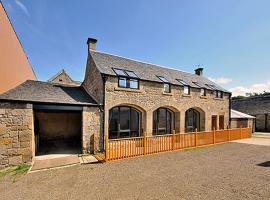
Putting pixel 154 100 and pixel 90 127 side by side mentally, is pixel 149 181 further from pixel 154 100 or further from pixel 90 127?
pixel 154 100

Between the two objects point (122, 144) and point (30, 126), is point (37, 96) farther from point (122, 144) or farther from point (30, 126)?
point (122, 144)

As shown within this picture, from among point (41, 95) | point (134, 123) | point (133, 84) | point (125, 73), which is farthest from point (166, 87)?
point (41, 95)

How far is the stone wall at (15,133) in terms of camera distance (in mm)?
7148

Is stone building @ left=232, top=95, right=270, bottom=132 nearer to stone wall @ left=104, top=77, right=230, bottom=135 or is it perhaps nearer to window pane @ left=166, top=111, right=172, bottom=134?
stone wall @ left=104, top=77, right=230, bottom=135

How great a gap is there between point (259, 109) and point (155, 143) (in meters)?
26.0

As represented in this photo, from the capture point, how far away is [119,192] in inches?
194

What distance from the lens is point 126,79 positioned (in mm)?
11336

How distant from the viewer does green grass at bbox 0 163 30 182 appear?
6.34m

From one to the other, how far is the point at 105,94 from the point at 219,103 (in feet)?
44.2

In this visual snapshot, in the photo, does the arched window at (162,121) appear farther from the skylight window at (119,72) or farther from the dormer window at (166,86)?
the skylight window at (119,72)

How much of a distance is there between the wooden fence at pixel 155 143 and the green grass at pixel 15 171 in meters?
3.57

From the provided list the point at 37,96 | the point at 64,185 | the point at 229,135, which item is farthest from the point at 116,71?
the point at 229,135

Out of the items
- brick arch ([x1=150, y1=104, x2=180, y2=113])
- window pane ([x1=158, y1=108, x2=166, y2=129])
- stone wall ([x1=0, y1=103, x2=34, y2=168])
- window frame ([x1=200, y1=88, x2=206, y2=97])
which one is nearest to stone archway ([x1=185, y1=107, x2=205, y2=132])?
window frame ([x1=200, y1=88, x2=206, y2=97])

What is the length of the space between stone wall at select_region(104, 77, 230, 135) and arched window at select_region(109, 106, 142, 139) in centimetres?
58
